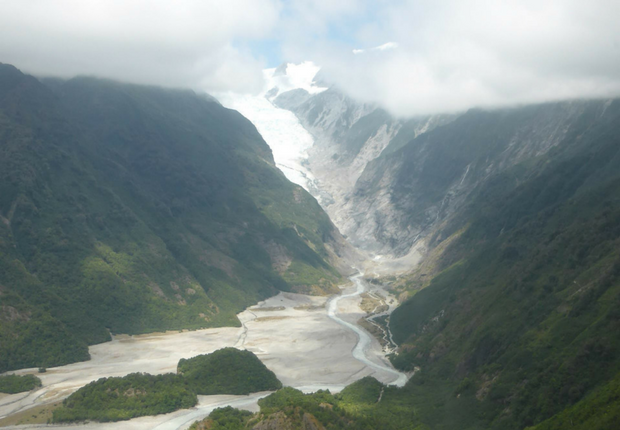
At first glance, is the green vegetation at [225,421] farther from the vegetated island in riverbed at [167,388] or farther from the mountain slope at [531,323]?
the mountain slope at [531,323]

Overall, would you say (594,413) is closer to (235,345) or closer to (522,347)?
(522,347)

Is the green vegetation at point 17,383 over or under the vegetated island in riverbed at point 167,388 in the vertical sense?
over

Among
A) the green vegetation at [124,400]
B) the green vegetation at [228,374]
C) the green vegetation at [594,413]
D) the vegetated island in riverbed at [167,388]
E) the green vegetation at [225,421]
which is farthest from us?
the green vegetation at [228,374]

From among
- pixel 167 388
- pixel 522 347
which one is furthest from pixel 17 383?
pixel 522 347

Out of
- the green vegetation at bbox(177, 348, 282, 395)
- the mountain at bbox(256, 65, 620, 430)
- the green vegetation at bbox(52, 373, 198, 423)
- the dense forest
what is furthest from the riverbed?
the mountain at bbox(256, 65, 620, 430)

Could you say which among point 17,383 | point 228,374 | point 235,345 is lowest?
point 235,345

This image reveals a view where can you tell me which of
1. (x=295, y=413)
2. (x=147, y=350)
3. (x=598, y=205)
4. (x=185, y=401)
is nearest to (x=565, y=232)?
(x=598, y=205)

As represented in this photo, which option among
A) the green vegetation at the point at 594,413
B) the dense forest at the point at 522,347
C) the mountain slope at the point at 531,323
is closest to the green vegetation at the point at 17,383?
the dense forest at the point at 522,347

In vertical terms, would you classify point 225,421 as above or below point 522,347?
below
